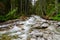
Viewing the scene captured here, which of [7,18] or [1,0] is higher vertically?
[1,0]

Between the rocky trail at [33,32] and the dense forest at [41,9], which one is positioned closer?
the rocky trail at [33,32]

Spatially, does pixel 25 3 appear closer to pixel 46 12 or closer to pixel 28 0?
pixel 28 0

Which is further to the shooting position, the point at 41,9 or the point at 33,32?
the point at 41,9

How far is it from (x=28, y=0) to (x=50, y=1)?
7.23 m

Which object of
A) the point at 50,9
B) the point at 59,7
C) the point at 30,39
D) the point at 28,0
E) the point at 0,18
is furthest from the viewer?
the point at 28,0

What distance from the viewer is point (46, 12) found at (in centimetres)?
1820

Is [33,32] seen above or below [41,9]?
above

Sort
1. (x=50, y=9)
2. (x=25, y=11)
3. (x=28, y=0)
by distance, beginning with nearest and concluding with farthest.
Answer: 1. (x=50, y=9)
2. (x=25, y=11)
3. (x=28, y=0)

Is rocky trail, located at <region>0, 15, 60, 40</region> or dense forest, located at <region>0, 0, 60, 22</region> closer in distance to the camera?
rocky trail, located at <region>0, 15, 60, 40</region>

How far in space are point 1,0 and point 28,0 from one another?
8396mm

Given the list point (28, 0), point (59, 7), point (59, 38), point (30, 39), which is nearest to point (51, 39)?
point (59, 38)

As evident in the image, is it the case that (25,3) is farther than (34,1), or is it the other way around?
(34,1)

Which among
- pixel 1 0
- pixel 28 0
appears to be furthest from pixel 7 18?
pixel 28 0

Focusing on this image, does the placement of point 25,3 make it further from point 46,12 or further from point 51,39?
point 51,39
